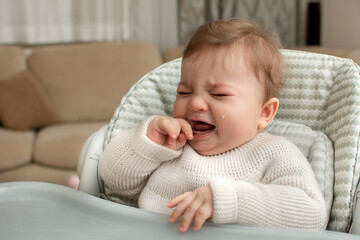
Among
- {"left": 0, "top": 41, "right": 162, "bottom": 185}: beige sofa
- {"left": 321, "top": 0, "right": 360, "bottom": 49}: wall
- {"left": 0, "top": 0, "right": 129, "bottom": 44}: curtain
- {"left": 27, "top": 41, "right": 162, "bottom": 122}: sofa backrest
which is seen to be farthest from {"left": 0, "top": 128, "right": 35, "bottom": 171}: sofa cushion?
{"left": 321, "top": 0, "right": 360, "bottom": 49}: wall

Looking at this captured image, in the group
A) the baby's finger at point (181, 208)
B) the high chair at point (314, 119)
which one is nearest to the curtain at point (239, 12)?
the high chair at point (314, 119)

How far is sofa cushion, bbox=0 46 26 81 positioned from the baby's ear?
2.22 m

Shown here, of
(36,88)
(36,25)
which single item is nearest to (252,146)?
(36,88)

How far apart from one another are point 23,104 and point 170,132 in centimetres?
190

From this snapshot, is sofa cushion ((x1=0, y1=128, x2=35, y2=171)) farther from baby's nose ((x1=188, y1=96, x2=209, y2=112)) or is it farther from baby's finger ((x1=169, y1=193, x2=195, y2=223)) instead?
baby's finger ((x1=169, y1=193, x2=195, y2=223))

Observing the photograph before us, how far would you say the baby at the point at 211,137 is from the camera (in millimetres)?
923

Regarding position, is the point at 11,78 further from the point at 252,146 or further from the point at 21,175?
the point at 252,146

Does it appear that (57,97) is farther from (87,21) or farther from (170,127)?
(170,127)

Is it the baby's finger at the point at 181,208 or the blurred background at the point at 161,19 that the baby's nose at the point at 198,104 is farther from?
the blurred background at the point at 161,19

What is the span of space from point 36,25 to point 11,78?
75cm

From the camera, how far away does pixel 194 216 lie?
2.42 ft

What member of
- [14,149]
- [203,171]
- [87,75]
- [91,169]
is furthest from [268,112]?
[87,75]

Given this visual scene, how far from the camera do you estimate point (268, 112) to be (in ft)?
3.43

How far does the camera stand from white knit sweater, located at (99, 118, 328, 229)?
2.67 feet
